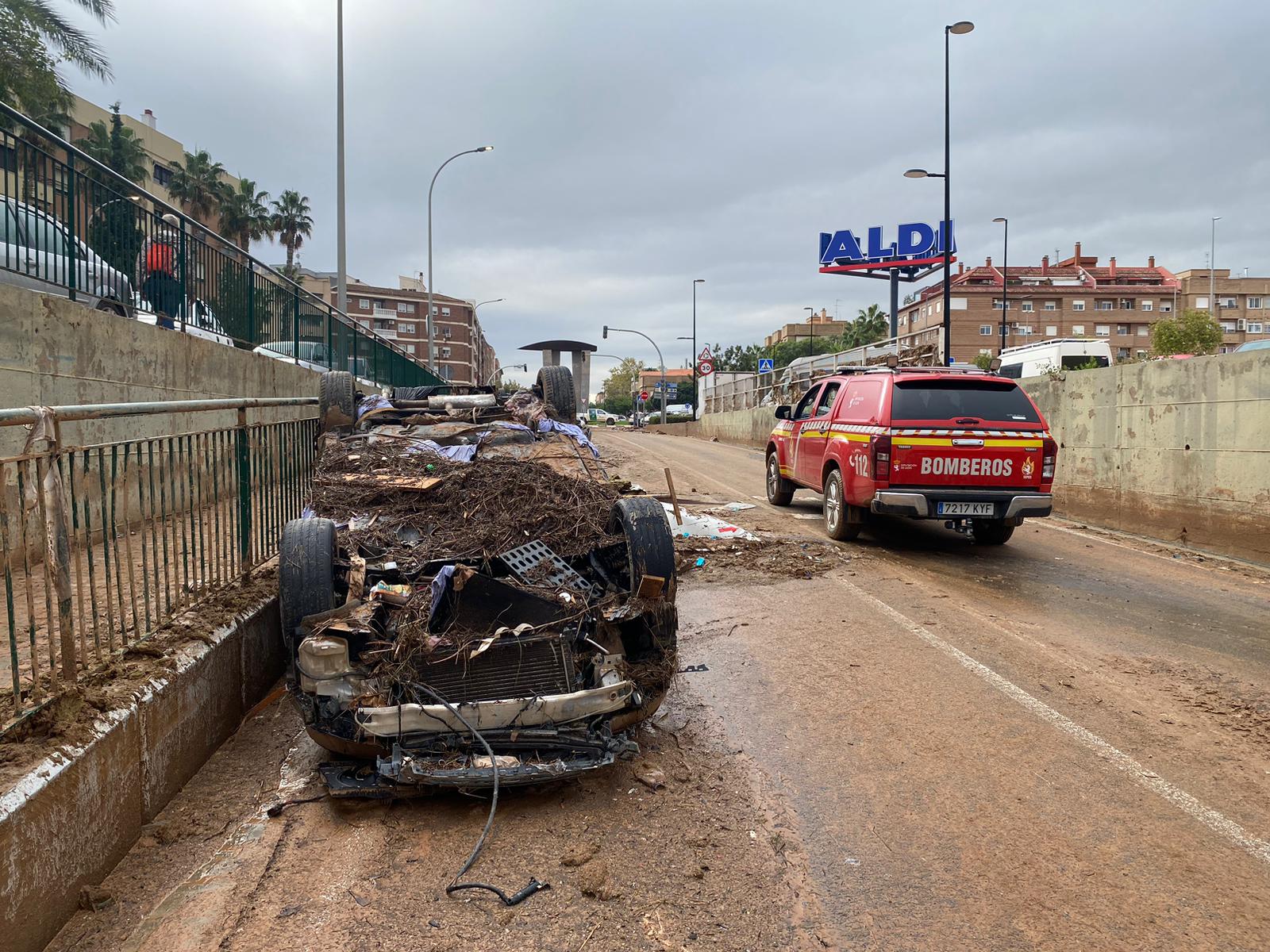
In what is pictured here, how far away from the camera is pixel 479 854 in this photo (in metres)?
3.08

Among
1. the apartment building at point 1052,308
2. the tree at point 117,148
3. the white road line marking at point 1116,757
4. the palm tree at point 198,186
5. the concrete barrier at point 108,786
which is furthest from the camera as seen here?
the apartment building at point 1052,308

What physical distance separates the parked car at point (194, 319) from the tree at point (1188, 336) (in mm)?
38919

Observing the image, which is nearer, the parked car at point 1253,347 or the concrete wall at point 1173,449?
the concrete wall at point 1173,449

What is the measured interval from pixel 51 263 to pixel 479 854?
580 cm

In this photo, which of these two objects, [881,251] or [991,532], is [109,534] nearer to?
[991,532]

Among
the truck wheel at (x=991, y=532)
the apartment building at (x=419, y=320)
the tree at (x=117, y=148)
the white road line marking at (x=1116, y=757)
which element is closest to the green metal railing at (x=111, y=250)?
the white road line marking at (x=1116, y=757)

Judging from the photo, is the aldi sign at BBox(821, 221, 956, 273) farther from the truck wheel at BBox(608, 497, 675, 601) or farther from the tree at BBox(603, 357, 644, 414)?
the tree at BBox(603, 357, 644, 414)

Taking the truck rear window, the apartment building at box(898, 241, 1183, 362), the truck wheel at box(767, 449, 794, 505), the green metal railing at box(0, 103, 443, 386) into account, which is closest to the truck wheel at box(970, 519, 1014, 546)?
the truck rear window

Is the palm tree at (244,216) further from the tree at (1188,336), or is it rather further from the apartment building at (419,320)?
the tree at (1188,336)

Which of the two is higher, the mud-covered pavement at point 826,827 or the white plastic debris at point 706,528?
the white plastic debris at point 706,528

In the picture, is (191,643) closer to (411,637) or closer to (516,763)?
(411,637)

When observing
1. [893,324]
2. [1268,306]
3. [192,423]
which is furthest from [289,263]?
[1268,306]

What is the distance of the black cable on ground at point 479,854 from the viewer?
111 inches

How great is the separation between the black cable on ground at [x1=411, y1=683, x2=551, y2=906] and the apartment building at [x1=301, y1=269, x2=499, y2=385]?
90.8m
